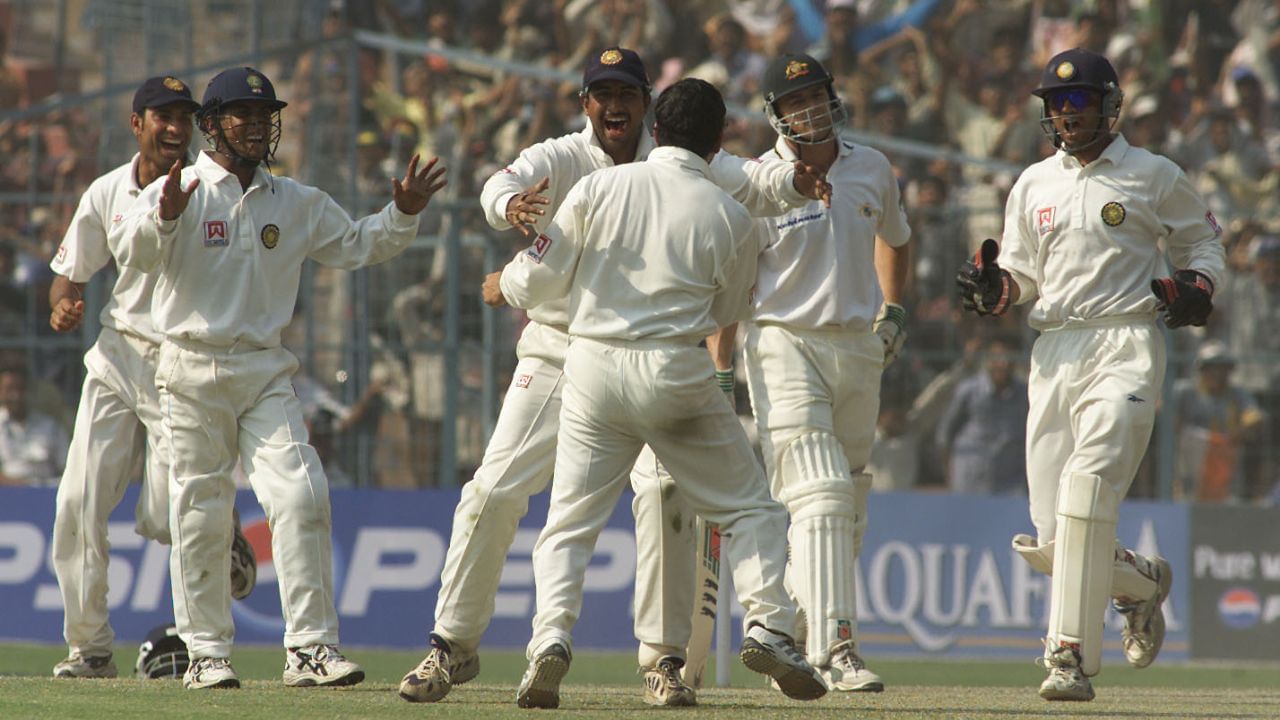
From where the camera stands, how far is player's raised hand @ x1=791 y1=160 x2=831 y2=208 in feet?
22.1

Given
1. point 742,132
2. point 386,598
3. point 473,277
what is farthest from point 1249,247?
point 386,598

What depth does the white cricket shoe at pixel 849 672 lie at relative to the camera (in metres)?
7.40

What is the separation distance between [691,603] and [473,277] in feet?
18.2

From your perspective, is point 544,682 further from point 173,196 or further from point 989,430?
point 989,430

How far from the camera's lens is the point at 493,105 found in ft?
53.6

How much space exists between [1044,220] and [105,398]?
4.28 m

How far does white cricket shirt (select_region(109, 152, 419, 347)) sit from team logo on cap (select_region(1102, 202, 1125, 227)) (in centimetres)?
285

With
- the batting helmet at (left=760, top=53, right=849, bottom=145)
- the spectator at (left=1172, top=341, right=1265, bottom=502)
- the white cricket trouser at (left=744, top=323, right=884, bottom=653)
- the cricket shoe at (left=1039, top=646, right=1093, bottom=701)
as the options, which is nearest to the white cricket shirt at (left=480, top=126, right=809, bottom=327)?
the batting helmet at (left=760, top=53, right=849, bottom=145)

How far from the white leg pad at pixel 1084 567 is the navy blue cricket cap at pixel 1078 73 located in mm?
1609

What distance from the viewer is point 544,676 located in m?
6.14

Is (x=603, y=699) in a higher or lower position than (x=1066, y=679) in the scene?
lower

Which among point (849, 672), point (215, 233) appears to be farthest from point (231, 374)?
point (849, 672)

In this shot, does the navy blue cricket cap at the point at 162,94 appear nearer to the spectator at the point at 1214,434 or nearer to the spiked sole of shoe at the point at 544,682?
the spiked sole of shoe at the point at 544,682

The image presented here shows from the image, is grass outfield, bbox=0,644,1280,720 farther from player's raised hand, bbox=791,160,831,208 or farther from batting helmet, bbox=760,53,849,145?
batting helmet, bbox=760,53,849,145
